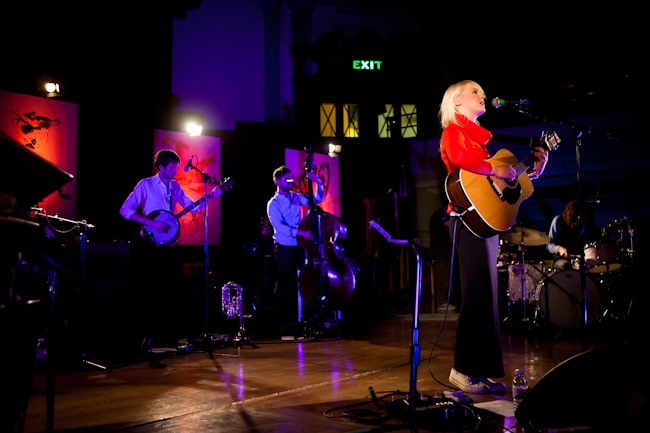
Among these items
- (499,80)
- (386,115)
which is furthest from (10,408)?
(386,115)

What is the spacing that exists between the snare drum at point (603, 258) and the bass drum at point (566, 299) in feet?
1.24

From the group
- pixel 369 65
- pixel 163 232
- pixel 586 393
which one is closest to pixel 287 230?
pixel 163 232

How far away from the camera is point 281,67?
47.6 ft

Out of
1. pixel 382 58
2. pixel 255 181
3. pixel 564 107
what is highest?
pixel 382 58

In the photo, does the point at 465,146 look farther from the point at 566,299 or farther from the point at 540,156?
the point at 566,299

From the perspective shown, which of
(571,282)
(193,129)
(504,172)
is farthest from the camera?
(193,129)

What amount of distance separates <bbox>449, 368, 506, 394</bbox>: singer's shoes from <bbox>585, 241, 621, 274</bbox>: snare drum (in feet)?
13.3

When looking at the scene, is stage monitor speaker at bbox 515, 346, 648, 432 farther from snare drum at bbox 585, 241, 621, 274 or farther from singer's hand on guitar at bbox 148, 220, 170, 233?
snare drum at bbox 585, 241, 621, 274

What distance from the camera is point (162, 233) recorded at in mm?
5625

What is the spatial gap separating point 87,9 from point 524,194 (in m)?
8.23

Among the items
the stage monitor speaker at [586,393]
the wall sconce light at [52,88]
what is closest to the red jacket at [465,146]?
the stage monitor speaker at [586,393]

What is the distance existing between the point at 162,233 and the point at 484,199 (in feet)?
11.2

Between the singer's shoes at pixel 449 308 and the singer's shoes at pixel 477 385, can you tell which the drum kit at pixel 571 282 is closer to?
the singer's shoes at pixel 449 308

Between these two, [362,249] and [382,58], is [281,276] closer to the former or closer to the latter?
[362,249]
